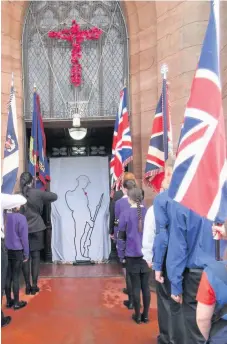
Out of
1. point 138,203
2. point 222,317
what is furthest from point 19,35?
point 222,317

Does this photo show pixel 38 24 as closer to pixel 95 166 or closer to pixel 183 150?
pixel 95 166

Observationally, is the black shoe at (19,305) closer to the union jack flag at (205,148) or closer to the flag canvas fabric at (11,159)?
the flag canvas fabric at (11,159)

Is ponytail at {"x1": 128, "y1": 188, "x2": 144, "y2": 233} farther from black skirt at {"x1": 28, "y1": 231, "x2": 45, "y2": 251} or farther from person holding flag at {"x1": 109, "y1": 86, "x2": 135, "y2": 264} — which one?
black skirt at {"x1": 28, "y1": 231, "x2": 45, "y2": 251}

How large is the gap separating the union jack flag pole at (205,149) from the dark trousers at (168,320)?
4.43ft

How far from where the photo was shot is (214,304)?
7.02 feet

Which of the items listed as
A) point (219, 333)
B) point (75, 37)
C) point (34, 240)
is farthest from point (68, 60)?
point (219, 333)

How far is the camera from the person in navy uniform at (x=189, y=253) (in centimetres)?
300

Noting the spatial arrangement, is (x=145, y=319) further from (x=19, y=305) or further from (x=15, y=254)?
(x=15, y=254)

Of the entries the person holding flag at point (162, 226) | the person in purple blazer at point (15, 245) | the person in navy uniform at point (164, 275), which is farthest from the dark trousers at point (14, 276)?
the person in navy uniform at point (164, 275)

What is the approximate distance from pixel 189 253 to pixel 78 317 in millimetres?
2643

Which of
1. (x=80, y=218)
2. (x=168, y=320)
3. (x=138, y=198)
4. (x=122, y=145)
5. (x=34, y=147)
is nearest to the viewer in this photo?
(x=168, y=320)

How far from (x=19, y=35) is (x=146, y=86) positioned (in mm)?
2759

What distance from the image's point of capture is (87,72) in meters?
7.83

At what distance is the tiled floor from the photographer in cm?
439
